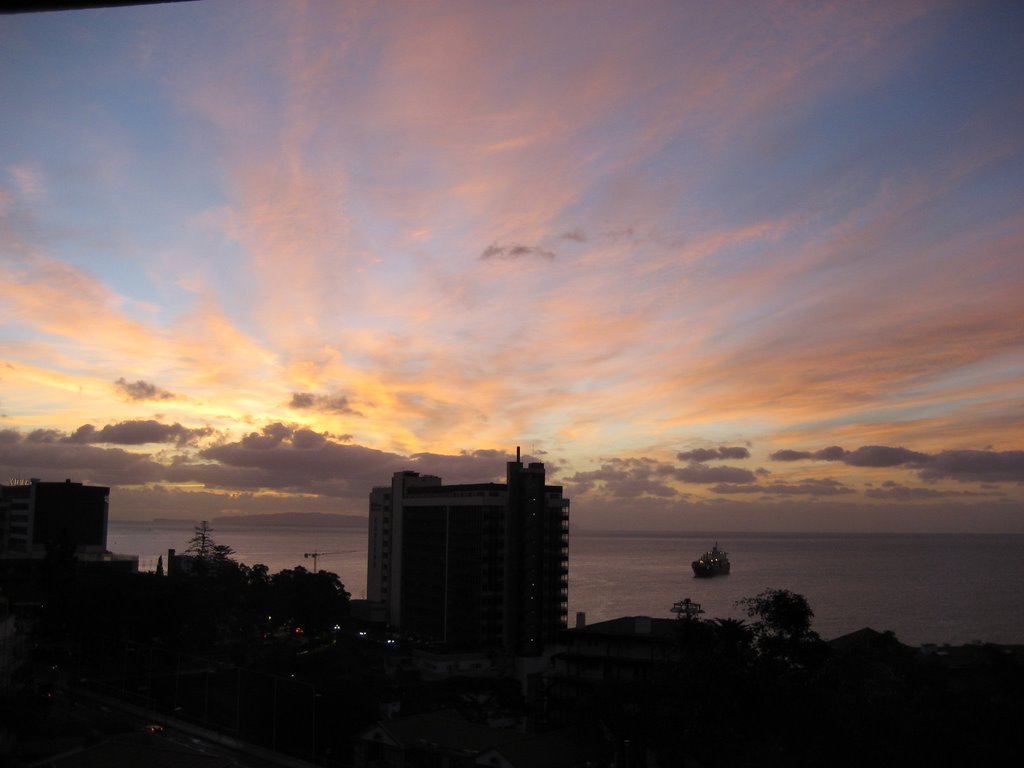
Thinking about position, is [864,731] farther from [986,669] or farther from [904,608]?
[904,608]

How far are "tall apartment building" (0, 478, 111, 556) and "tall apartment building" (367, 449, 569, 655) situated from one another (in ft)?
51.1

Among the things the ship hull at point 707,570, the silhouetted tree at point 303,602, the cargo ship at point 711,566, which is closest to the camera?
the silhouetted tree at point 303,602

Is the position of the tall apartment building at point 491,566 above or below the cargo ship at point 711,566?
above

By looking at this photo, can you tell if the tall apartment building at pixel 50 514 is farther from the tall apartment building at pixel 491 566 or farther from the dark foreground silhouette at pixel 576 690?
the tall apartment building at pixel 491 566

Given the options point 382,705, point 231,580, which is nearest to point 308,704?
point 382,705

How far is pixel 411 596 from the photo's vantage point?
99.8ft

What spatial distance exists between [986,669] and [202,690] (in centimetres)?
1292

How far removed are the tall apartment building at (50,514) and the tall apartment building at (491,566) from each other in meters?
15.6

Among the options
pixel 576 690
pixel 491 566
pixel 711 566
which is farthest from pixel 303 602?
pixel 711 566

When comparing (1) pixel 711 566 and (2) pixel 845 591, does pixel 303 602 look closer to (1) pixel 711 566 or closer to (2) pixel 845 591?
(2) pixel 845 591

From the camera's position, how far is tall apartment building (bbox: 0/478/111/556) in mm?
35594

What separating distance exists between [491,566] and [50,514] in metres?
21.5

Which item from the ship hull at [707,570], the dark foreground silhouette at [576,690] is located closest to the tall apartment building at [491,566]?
the dark foreground silhouette at [576,690]

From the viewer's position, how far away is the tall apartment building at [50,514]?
117ft
